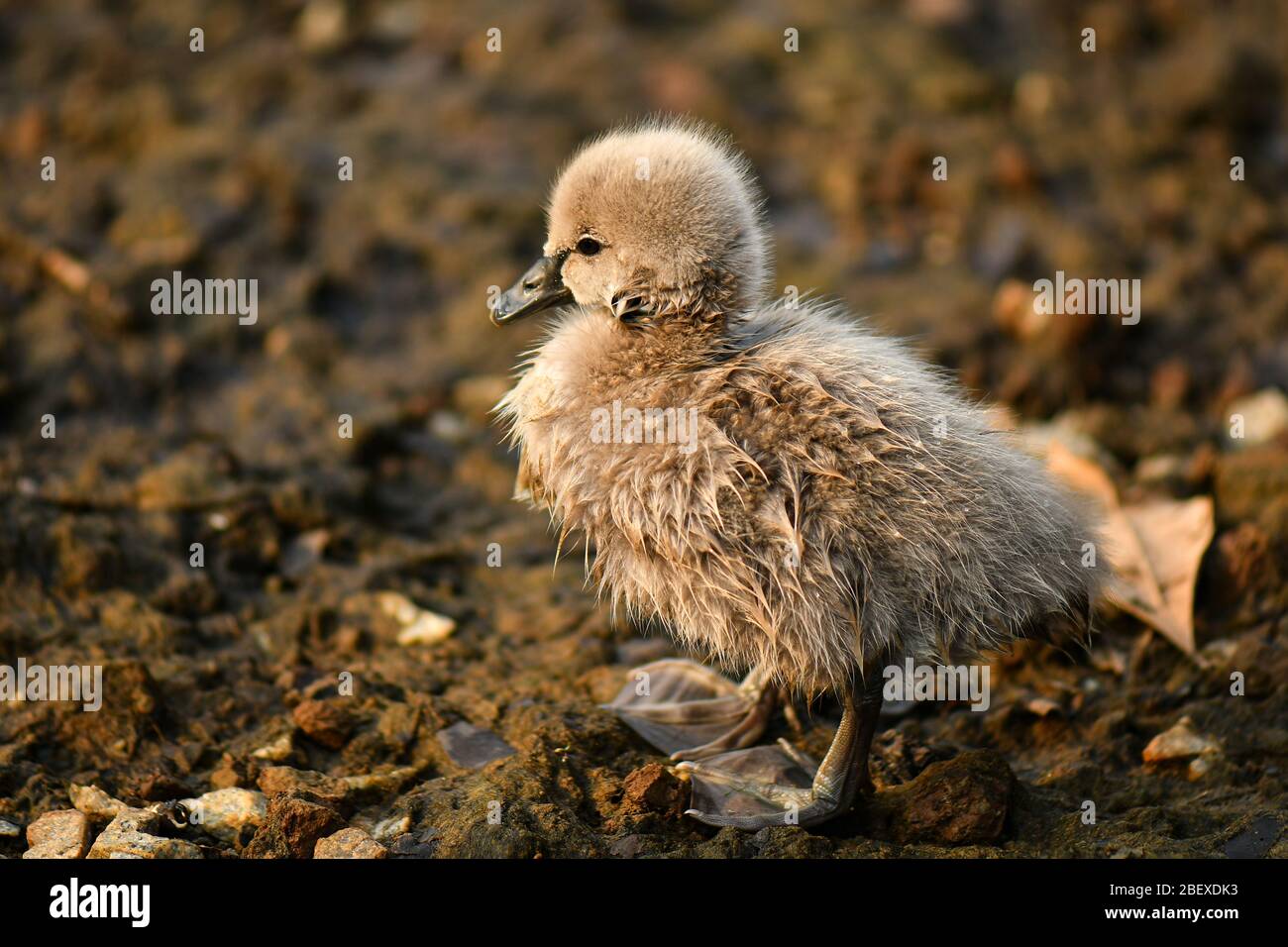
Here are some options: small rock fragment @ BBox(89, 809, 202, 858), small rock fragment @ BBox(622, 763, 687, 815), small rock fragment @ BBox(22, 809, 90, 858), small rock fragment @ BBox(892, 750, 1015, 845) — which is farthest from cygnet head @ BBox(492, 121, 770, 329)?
small rock fragment @ BBox(22, 809, 90, 858)

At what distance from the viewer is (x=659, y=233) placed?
3871 mm

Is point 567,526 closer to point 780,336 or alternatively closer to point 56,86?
point 780,336

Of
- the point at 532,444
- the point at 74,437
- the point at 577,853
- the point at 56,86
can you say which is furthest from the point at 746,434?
the point at 56,86

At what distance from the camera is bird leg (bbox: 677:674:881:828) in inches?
146

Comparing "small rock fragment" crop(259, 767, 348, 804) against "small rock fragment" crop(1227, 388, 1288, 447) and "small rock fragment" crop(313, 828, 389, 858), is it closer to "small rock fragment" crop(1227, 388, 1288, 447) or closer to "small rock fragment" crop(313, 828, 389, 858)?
"small rock fragment" crop(313, 828, 389, 858)

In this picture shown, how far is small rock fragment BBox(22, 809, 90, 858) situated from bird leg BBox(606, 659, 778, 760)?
1567mm

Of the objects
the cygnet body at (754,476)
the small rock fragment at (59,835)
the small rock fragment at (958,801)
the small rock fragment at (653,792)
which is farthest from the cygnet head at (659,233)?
the small rock fragment at (59,835)

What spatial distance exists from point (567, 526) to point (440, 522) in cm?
170

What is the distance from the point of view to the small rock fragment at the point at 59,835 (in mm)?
3553

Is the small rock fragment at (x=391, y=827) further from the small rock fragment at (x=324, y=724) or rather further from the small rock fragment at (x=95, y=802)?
the small rock fragment at (x=95, y=802)

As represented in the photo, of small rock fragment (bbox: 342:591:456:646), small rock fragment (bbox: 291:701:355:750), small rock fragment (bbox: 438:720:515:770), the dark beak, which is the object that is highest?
the dark beak

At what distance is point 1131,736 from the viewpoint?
420 centimetres

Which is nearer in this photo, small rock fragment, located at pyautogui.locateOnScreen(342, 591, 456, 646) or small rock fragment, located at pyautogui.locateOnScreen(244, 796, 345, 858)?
small rock fragment, located at pyautogui.locateOnScreen(244, 796, 345, 858)

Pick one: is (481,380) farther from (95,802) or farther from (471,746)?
(95,802)
